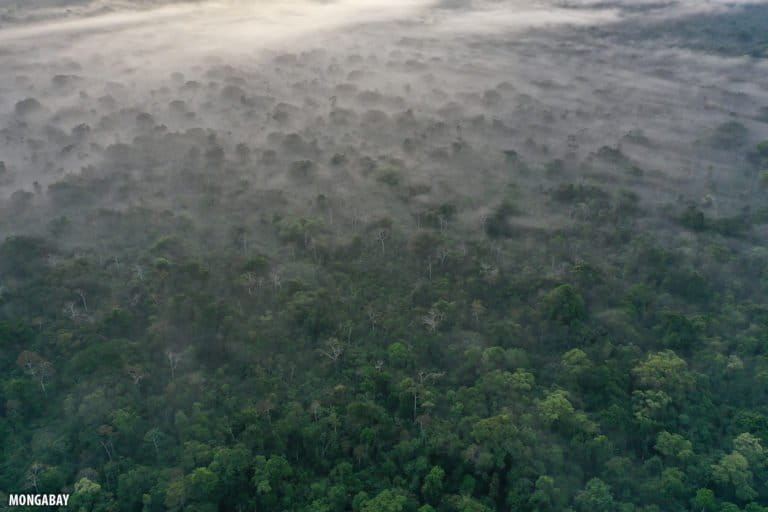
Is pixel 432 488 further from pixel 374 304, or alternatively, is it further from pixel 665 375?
pixel 665 375

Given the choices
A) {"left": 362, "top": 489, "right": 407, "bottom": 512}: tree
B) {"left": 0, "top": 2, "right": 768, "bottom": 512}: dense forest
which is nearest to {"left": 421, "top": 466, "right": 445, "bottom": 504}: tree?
{"left": 0, "top": 2, "right": 768, "bottom": 512}: dense forest

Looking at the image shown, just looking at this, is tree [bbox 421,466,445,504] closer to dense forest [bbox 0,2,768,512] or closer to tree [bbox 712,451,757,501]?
→ dense forest [bbox 0,2,768,512]

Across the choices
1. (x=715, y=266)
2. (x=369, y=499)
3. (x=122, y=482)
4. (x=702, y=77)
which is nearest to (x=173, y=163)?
(x=122, y=482)

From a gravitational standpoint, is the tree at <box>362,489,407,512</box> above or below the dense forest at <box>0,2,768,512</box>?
below

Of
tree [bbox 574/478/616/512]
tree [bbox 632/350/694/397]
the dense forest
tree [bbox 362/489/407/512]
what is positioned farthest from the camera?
tree [bbox 632/350/694/397]

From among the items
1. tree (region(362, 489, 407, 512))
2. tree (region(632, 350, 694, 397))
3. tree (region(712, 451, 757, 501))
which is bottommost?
tree (region(712, 451, 757, 501))

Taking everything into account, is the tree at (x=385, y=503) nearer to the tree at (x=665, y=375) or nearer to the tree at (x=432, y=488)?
the tree at (x=432, y=488)

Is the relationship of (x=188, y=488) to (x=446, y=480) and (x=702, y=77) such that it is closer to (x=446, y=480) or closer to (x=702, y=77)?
(x=446, y=480)

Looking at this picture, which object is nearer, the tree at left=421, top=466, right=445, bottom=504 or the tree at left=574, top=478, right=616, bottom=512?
the tree at left=574, top=478, right=616, bottom=512
